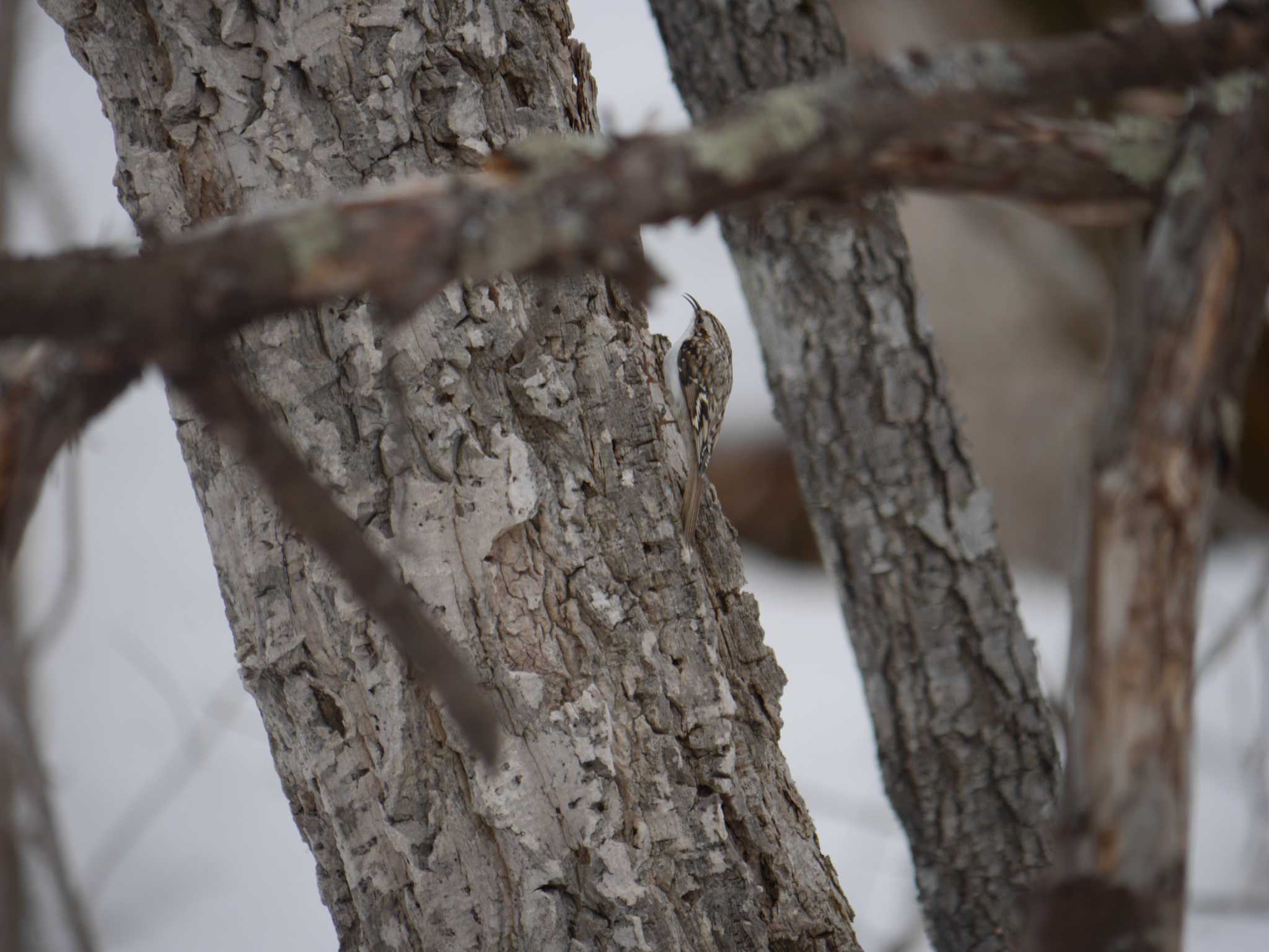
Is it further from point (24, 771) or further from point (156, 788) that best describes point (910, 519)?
point (156, 788)

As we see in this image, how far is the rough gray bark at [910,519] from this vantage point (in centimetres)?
182

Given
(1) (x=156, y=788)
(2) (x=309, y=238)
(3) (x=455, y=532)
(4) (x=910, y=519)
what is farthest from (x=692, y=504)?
(1) (x=156, y=788)

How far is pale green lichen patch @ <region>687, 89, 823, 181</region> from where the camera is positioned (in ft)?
2.32

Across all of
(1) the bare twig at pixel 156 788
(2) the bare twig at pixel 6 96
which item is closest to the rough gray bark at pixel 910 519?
(2) the bare twig at pixel 6 96

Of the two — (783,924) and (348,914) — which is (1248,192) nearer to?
(783,924)

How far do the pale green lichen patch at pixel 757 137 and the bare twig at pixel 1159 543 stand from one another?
0.28 metres

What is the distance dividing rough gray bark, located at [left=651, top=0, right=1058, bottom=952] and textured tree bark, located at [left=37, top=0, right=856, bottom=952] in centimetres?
58

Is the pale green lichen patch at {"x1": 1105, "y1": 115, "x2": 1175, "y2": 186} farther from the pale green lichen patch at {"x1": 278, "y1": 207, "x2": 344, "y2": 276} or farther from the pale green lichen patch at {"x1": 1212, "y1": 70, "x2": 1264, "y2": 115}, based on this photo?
the pale green lichen patch at {"x1": 278, "y1": 207, "x2": 344, "y2": 276}

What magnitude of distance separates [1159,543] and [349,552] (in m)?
0.57

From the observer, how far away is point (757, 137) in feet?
2.34

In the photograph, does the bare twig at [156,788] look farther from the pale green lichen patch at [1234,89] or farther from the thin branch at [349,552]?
the pale green lichen patch at [1234,89]

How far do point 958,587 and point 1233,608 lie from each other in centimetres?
270

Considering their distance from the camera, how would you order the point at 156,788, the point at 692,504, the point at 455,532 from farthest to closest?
the point at 156,788, the point at 692,504, the point at 455,532

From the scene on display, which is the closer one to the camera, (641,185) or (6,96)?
(641,185)
